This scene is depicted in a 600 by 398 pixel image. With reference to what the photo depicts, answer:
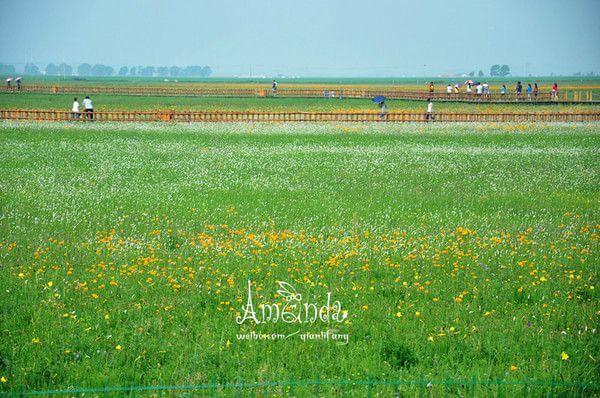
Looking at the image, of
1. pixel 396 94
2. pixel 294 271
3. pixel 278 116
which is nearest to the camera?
pixel 294 271

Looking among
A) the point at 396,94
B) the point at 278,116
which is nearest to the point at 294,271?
the point at 278,116

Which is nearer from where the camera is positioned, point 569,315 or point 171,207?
point 569,315

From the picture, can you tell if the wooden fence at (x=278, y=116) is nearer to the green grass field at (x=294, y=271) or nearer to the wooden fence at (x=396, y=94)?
the green grass field at (x=294, y=271)

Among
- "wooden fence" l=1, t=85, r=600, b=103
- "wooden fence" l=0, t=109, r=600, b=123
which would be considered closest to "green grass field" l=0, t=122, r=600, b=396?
"wooden fence" l=0, t=109, r=600, b=123

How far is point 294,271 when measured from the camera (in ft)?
36.2

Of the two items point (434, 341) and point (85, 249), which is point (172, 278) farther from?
point (434, 341)

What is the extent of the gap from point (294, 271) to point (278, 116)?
39053 millimetres

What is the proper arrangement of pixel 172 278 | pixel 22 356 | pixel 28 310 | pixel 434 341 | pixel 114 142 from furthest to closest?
1. pixel 114 142
2. pixel 172 278
3. pixel 28 310
4. pixel 434 341
5. pixel 22 356

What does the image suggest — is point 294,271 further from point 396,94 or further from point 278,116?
point 396,94

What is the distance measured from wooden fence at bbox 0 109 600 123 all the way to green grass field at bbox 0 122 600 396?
21168 mm

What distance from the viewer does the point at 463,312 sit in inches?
365

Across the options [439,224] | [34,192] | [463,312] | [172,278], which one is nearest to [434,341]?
[463,312]

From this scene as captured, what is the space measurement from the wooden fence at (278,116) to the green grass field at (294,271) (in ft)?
69.4

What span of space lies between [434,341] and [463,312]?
1158 mm
